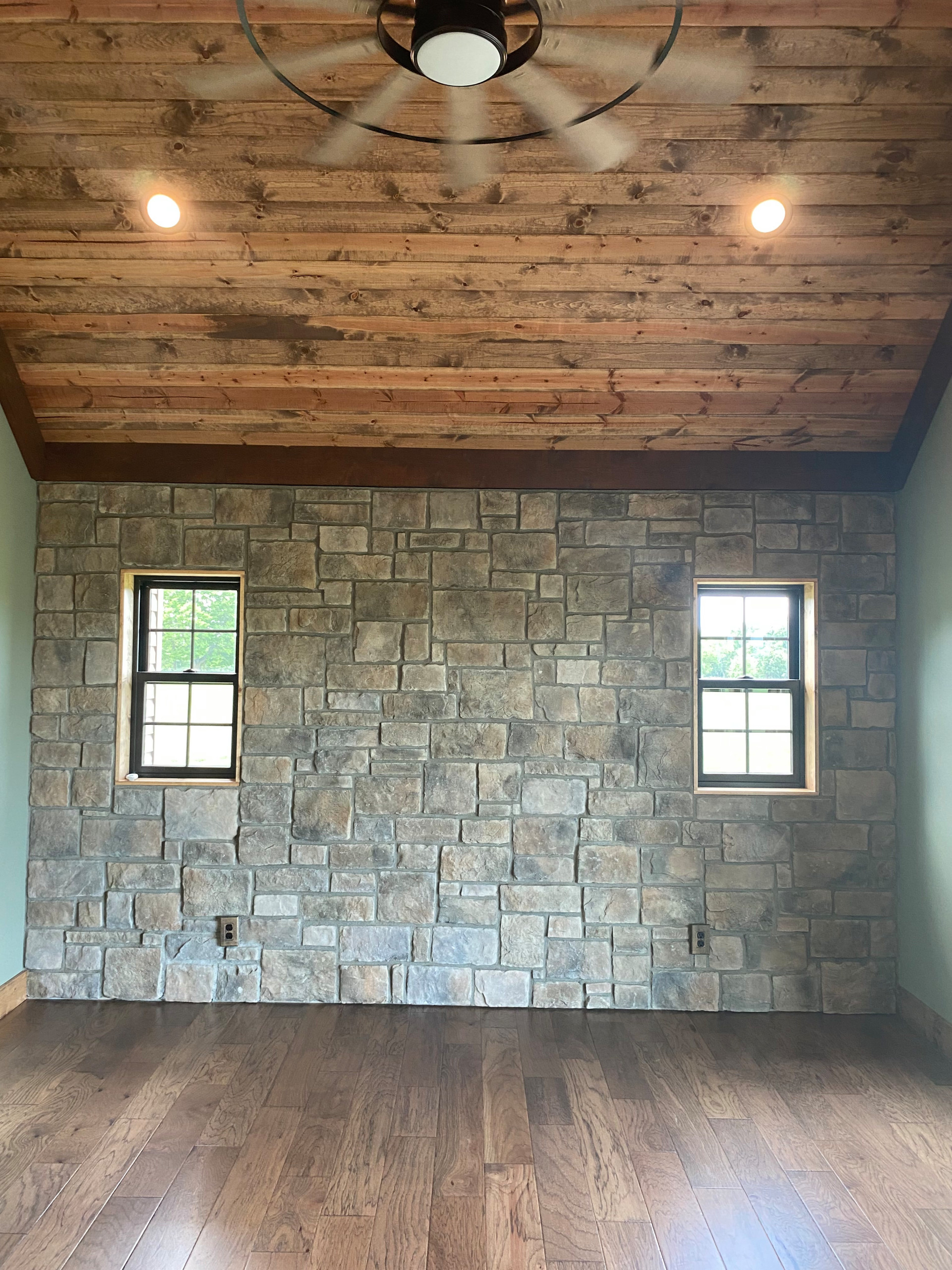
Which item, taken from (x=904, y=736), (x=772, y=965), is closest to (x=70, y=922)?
(x=772, y=965)

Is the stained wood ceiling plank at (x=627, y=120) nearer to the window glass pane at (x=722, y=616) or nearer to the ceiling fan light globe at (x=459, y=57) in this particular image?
the ceiling fan light globe at (x=459, y=57)

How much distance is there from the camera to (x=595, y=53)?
1.81 meters

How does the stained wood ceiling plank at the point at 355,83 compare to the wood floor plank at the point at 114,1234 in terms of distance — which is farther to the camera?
the stained wood ceiling plank at the point at 355,83

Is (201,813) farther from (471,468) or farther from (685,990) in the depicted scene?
(685,990)

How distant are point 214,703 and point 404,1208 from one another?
8.92 feet

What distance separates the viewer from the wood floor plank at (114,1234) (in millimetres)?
2543

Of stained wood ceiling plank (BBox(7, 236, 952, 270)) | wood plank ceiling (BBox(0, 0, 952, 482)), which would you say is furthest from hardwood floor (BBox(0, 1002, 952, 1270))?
stained wood ceiling plank (BBox(7, 236, 952, 270))

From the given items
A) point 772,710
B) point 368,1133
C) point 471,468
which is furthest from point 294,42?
point 368,1133

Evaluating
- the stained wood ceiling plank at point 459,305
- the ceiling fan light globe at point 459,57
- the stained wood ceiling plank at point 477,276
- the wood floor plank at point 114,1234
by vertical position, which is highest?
the stained wood ceiling plank at point 477,276

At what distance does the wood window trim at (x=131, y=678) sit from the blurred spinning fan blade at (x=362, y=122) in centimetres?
212

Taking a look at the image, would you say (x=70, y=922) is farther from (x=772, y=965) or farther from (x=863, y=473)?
(x=863, y=473)

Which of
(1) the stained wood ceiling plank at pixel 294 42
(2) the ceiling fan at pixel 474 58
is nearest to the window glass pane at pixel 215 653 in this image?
(1) the stained wood ceiling plank at pixel 294 42

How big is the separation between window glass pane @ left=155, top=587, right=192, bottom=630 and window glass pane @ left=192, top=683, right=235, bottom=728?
0.34 meters

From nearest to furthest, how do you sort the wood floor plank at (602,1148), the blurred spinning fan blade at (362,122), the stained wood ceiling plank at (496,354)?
the blurred spinning fan blade at (362,122) < the wood floor plank at (602,1148) < the stained wood ceiling plank at (496,354)
